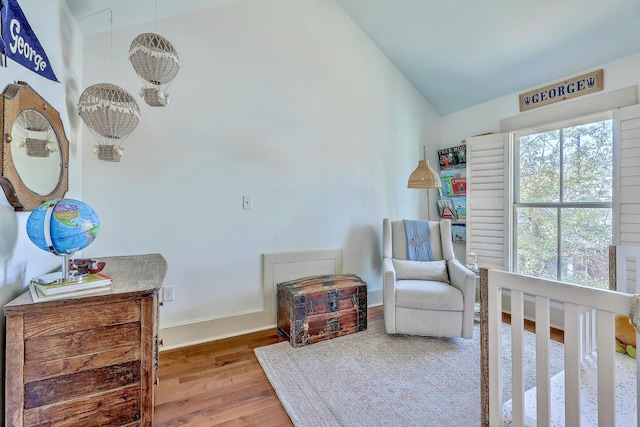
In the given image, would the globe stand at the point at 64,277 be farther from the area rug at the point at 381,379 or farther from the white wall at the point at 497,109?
the white wall at the point at 497,109

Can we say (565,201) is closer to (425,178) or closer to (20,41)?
(425,178)

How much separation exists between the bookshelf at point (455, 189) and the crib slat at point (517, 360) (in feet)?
8.10

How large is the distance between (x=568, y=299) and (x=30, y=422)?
1.73m

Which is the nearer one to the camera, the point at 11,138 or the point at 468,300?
the point at 11,138

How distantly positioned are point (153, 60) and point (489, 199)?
10.3 feet

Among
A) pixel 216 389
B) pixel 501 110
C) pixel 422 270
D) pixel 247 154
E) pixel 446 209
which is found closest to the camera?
pixel 216 389

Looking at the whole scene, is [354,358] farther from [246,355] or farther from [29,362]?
[29,362]

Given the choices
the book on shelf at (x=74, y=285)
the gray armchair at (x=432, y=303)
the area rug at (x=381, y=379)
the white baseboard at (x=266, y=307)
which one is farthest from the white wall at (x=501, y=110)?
the book on shelf at (x=74, y=285)

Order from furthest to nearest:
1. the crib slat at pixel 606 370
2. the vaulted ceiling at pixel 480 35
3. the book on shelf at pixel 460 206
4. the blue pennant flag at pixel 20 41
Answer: the book on shelf at pixel 460 206 → the vaulted ceiling at pixel 480 35 → the blue pennant flag at pixel 20 41 → the crib slat at pixel 606 370

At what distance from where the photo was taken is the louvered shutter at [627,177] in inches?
78.6

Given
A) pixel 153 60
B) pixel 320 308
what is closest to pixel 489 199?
pixel 320 308

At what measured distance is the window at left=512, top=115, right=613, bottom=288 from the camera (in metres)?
2.26

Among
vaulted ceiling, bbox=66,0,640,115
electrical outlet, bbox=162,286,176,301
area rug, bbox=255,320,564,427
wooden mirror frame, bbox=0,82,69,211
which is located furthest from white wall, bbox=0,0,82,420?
area rug, bbox=255,320,564,427

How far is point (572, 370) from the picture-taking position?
32.1 inches
